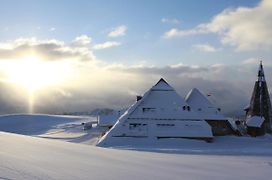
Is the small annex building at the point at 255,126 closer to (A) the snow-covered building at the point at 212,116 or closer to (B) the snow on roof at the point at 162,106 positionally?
(A) the snow-covered building at the point at 212,116

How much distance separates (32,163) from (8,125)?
63710 millimetres

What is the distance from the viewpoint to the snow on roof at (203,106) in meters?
40.5

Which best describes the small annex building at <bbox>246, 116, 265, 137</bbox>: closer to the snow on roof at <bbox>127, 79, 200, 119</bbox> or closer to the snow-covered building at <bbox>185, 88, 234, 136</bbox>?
the snow-covered building at <bbox>185, 88, 234, 136</bbox>

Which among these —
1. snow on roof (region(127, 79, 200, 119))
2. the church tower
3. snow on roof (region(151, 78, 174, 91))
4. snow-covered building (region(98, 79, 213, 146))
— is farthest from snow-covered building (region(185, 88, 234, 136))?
the church tower

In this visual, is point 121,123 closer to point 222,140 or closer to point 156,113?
point 156,113

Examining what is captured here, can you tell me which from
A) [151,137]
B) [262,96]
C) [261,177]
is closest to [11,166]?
[261,177]

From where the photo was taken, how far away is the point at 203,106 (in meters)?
41.4

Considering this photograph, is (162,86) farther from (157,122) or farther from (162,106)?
(157,122)

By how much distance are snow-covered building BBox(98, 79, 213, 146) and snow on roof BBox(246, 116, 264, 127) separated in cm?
801

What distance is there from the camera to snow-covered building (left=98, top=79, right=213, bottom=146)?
114 ft

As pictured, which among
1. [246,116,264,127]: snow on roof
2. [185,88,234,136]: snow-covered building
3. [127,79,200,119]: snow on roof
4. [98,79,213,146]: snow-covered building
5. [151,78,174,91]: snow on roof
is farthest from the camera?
[246,116,264,127]: snow on roof

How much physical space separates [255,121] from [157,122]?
39.4 ft

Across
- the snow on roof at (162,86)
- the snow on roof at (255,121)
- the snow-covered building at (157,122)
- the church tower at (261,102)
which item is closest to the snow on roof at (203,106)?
the snow-covered building at (157,122)

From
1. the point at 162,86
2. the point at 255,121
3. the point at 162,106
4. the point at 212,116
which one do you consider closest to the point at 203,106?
the point at 212,116
